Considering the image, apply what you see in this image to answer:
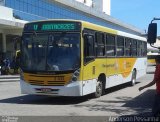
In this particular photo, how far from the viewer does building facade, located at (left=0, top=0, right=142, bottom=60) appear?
42688 mm

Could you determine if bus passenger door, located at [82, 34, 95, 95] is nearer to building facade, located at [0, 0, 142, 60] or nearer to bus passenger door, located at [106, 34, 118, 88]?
bus passenger door, located at [106, 34, 118, 88]

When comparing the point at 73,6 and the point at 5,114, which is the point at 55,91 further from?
the point at 73,6

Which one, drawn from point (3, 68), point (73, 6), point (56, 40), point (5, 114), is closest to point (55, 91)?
point (56, 40)

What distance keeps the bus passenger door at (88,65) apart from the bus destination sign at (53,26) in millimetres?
535

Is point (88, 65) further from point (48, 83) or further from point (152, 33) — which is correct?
point (152, 33)

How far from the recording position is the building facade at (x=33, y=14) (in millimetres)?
42688

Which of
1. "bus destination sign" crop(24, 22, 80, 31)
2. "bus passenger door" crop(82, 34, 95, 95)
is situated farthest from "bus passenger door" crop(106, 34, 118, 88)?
"bus destination sign" crop(24, 22, 80, 31)

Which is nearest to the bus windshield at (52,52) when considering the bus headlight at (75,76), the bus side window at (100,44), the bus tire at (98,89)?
the bus headlight at (75,76)

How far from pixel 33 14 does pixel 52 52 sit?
45.7m

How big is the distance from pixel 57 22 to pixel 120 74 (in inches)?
235

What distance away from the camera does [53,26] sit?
49.8ft

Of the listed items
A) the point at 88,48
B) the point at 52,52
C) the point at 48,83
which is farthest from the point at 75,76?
the point at 88,48

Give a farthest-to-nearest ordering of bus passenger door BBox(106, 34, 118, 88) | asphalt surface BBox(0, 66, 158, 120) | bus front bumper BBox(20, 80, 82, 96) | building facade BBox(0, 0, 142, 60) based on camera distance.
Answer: building facade BBox(0, 0, 142, 60), bus passenger door BBox(106, 34, 118, 88), bus front bumper BBox(20, 80, 82, 96), asphalt surface BBox(0, 66, 158, 120)

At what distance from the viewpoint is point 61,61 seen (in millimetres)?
14641
